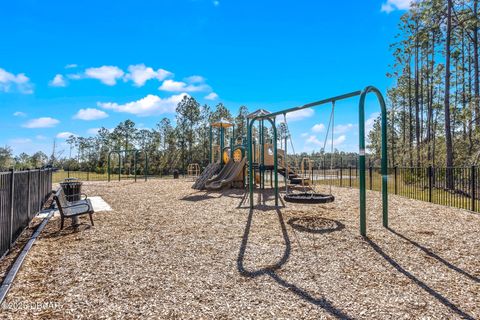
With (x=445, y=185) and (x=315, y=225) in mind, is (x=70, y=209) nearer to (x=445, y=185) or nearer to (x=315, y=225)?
(x=315, y=225)

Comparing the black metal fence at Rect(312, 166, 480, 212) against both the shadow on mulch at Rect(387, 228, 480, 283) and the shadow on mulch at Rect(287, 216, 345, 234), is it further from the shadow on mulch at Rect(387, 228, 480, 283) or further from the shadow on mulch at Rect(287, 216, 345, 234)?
the shadow on mulch at Rect(387, 228, 480, 283)

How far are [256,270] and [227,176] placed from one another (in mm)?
10728

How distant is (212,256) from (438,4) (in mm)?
18042

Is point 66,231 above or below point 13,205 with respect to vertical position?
below

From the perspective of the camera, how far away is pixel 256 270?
3781 mm

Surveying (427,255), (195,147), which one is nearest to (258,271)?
(427,255)

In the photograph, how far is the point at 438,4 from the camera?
1538 centimetres

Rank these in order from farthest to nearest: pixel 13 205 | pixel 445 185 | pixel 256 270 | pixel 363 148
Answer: pixel 445 185, pixel 363 148, pixel 13 205, pixel 256 270

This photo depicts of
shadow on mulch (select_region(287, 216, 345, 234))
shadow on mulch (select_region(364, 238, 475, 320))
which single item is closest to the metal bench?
shadow on mulch (select_region(287, 216, 345, 234))

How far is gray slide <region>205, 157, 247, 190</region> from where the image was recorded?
13484mm

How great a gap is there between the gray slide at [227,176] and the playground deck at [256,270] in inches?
267

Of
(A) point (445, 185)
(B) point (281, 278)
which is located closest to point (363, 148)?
(B) point (281, 278)

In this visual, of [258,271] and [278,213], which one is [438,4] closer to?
[278,213]

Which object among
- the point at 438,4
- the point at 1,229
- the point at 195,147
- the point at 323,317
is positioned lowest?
the point at 323,317
